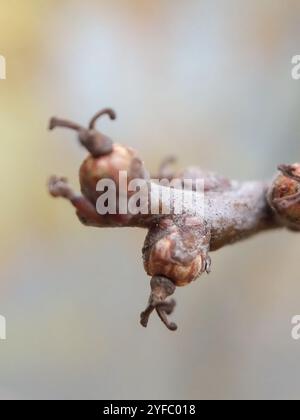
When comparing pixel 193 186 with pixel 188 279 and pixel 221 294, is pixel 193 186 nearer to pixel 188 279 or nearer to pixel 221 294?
pixel 188 279

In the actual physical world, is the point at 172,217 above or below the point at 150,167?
Answer: below

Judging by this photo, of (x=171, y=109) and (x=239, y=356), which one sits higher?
(x=171, y=109)

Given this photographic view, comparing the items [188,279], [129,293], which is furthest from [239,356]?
[188,279]

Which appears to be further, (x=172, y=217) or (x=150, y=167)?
(x=150, y=167)

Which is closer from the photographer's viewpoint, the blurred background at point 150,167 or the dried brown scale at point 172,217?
the dried brown scale at point 172,217
